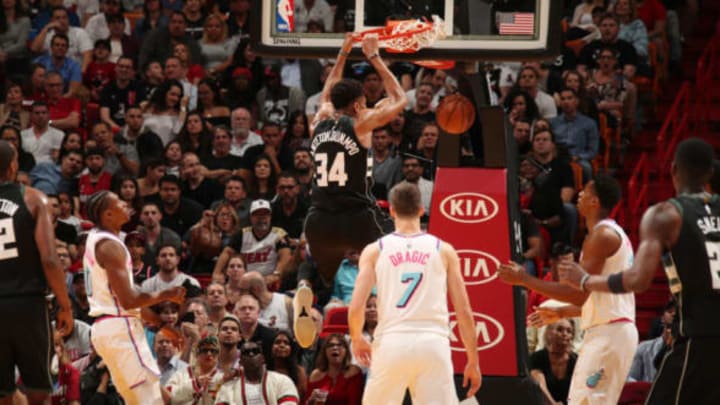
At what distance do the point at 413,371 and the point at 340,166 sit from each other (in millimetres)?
2248

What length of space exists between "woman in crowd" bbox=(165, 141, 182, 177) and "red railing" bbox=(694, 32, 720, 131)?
5.82 m

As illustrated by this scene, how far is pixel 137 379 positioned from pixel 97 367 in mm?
2971

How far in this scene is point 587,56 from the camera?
1650cm

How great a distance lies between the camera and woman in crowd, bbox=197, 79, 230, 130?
16.7 m

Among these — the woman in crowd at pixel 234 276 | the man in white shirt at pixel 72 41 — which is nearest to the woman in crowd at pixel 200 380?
the woman in crowd at pixel 234 276

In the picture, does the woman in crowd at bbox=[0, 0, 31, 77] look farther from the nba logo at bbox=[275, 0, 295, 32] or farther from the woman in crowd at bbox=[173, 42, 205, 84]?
the nba logo at bbox=[275, 0, 295, 32]

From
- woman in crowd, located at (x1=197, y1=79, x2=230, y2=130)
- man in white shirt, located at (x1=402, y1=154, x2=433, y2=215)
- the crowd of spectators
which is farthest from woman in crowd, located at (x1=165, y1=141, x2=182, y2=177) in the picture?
man in white shirt, located at (x1=402, y1=154, x2=433, y2=215)

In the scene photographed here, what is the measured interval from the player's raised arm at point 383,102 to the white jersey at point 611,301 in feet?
5.68

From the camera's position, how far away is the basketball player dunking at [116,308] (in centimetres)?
980

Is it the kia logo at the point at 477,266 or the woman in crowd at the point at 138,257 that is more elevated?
the kia logo at the point at 477,266

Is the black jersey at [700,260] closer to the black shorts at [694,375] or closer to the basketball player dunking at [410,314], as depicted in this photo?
the black shorts at [694,375]

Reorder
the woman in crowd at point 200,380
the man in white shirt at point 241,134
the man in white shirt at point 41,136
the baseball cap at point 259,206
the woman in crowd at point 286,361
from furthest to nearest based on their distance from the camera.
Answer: the man in white shirt at point 41,136 → the man in white shirt at point 241,134 → the baseball cap at point 259,206 → the woman in crowd at point 286,361 → the woman in crowd at point 200,380

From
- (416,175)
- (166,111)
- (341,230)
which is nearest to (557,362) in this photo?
(341,230)

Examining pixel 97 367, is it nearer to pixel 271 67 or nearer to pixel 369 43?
pixel 369 43
